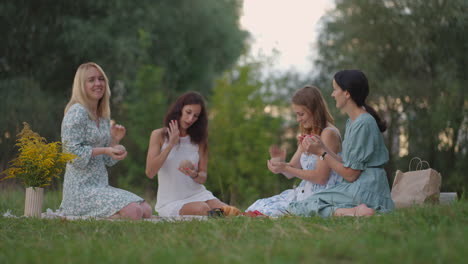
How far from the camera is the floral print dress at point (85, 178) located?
18.1 feet

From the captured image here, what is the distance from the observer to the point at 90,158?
18.5 ft

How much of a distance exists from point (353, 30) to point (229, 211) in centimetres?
1067

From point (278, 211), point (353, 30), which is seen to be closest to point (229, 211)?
point (278, 211)

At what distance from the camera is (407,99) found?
13984mm

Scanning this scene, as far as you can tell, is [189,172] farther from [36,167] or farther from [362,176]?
[362,176]

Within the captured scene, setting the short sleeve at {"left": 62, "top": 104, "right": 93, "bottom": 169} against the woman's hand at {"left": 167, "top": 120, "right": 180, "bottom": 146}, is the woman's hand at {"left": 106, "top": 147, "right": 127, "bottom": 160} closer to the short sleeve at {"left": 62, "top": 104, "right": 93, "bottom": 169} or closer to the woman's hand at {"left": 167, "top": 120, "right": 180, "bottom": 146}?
the short sleeve at {"left": 62, "top": 104, "right": 93, "bottom": 169}

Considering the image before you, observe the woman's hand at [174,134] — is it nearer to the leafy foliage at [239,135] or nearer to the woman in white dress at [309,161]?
the woman in white dress at [309,161]

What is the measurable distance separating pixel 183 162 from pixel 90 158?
103cm

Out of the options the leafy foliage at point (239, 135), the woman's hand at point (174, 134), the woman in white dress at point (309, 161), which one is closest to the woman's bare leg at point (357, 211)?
the woman in white dress at point (309, 161)

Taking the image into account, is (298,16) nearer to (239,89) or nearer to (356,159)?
(239,89)

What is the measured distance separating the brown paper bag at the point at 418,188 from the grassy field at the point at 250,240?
132cm

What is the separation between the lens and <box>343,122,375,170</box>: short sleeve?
503 cm

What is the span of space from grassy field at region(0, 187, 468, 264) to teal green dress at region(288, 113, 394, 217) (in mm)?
799

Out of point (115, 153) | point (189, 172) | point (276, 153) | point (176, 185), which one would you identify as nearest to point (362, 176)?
point (276, 153)
